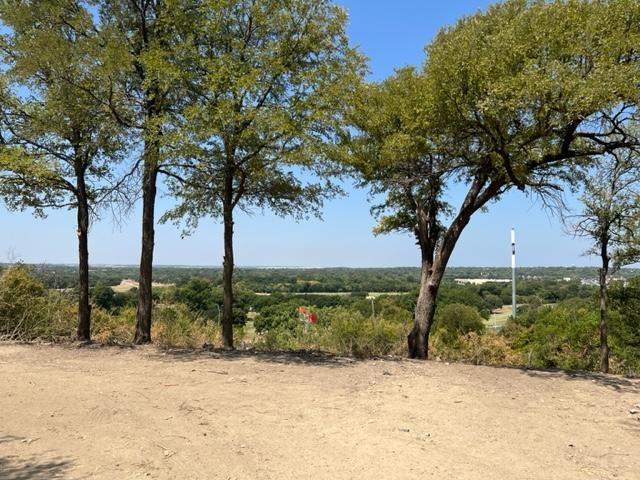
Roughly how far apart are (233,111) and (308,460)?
5821 millimetres

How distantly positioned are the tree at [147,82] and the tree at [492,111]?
354cm

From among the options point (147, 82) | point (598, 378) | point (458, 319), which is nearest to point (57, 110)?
point (147, 82)

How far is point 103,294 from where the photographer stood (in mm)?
19750

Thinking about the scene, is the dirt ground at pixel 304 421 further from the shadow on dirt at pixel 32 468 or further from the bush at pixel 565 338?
the bush at pixel 565 338

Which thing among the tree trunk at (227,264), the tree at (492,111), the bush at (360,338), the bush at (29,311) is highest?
the tree at (492,111)

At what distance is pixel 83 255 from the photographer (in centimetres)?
1164

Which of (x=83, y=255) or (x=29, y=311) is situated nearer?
(x=83, y=255)

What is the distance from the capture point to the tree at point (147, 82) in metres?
9.53

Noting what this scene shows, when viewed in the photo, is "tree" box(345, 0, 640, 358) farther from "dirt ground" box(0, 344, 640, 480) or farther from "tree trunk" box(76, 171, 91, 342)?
"tree trunk" box(76, 171, 91, 342)

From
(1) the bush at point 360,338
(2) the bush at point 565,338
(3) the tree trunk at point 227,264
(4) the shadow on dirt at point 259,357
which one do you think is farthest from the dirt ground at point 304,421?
(2) the bush at point 565,338

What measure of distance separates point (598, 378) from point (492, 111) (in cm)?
500

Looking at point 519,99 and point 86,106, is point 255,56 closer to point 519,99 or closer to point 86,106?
point 86,106

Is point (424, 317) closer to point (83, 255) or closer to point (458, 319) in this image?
point (83, 255)

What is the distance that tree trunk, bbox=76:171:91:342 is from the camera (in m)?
11.6
